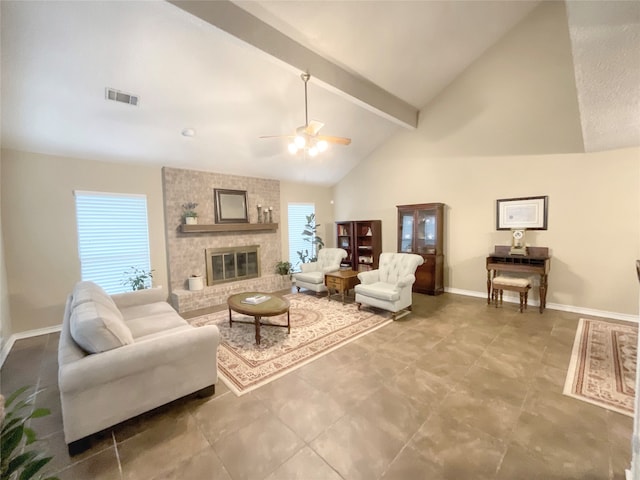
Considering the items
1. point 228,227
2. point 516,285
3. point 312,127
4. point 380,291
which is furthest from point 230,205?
point 516,285

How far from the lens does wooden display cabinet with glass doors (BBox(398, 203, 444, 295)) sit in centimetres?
534

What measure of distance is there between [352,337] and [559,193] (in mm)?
3959

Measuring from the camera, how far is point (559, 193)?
13.9 feet

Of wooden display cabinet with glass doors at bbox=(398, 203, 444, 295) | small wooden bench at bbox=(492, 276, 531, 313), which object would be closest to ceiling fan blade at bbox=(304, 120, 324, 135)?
wooden display cabinet with glass doors at bbox=(398, 203, 444, 295)

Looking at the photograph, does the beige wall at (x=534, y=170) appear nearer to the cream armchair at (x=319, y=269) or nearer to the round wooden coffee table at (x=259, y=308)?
the cream armchair at (x=319, y=269)

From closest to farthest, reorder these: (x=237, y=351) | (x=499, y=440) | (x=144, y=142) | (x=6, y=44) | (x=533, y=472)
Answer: (x=533, y=472), (x=499, y=440), (x=6, y=44), (x=237, y=351), (x=144, y=142)

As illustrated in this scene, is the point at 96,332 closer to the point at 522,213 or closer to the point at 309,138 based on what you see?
the point at 309,138

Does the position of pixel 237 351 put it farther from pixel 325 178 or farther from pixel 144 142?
pixel 325 178

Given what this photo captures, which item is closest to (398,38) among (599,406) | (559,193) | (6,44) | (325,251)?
(559,193)

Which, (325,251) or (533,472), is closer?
(533,472)

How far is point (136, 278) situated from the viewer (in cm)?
453

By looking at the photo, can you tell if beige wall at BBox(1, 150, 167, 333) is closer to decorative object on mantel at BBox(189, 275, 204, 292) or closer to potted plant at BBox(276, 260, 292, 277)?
decorative object on mantel at BBox(189, 275, 204, 292)

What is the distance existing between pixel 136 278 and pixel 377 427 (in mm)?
4379

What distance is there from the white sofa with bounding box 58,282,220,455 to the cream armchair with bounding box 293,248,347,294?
309 cm
